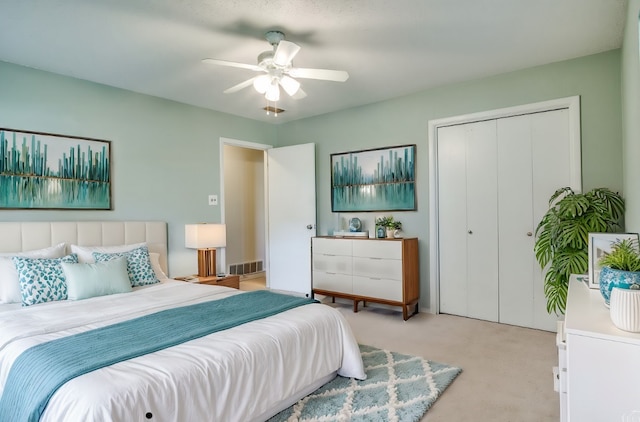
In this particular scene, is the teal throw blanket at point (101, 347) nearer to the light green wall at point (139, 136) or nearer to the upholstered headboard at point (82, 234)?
the upholstered headboard at point (82, 234)

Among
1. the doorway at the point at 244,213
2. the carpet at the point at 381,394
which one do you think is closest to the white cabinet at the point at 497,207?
the carpet at the point at 381,394

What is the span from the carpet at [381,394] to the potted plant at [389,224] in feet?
5.31

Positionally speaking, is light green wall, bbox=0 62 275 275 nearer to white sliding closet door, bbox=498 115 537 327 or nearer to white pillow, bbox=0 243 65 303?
white pillow, bbox=0 243 65 303

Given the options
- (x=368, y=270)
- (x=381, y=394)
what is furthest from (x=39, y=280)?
(x=368, y=270)

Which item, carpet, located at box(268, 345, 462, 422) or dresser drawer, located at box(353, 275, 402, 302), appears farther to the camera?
dresser drawer, located at box(353, 275, 402, 302)

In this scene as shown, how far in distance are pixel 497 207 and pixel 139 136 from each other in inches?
150

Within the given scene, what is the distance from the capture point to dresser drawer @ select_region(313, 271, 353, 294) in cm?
428

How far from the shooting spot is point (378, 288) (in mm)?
4020

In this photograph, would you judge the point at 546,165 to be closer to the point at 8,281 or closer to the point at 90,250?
the point at 90,250

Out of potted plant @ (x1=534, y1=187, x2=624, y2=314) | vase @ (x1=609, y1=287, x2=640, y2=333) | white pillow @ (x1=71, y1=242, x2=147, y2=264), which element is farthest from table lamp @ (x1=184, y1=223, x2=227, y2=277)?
vase @ (x1=609, y1=287, x2=640, y2=333)

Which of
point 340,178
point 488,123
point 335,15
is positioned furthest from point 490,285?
point 335,15

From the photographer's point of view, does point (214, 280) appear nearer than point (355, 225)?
Yes

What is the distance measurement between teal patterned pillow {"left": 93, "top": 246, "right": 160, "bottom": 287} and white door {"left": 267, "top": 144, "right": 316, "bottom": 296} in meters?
2.08

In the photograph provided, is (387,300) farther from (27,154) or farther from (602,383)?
(27,154)
